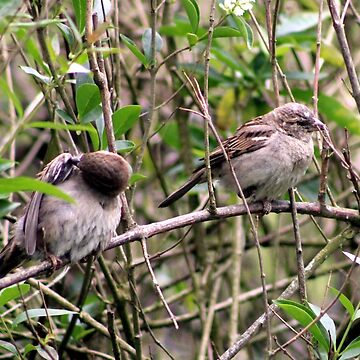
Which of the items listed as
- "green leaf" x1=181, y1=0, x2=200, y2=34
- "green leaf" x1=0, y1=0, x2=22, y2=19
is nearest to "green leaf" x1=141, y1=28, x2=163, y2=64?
"green leaf" x1=181, y1=0, x2=200, y2=34

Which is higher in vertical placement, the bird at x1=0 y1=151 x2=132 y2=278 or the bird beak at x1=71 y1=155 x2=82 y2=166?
the bird beak at x1=71 y1=155 x2=82 y2=166

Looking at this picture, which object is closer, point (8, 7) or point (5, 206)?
point (8, 7)

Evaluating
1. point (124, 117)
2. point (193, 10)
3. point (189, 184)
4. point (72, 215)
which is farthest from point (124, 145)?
point (189, 184)

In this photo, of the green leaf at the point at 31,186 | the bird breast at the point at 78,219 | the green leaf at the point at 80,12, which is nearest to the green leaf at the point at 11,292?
the bird breast at the point at 78,219

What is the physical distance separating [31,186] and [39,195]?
1.38 meters

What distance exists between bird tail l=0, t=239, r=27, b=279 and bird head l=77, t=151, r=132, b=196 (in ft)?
1.72

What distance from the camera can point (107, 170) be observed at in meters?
3.57

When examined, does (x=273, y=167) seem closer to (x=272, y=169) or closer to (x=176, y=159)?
(x=272, y=169)

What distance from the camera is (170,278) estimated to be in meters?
6.27

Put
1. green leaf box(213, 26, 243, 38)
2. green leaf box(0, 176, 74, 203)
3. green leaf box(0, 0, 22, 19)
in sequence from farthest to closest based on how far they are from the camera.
Answer: green leaf box(213, 26, 243, 38)
green leaf box(0, 0, 22, 19)
green leaf box(0, 176, 74, 203)

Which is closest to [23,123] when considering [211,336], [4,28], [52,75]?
[4,28]

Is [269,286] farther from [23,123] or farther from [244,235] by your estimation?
[23,123]

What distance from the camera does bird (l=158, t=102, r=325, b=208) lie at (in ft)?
15.0

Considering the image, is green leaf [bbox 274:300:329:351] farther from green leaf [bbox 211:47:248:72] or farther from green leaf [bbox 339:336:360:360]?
green leaf [bbox 211:47:248:72]
